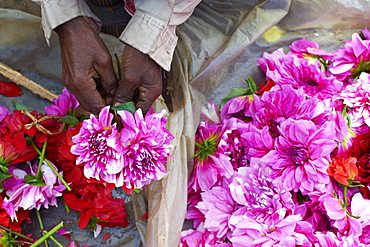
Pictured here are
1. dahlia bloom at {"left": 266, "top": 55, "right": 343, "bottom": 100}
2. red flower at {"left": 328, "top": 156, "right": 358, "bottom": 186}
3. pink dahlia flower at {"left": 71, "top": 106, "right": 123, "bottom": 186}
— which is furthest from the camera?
dahlia bloom at {"left": 266, "top": 55, "right": 343, "bottom": 100}

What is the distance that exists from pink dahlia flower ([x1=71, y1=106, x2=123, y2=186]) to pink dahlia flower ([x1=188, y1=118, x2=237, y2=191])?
0.72 feet

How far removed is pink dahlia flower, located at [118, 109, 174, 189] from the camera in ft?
2.04

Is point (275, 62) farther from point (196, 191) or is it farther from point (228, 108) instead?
point (196, 191)

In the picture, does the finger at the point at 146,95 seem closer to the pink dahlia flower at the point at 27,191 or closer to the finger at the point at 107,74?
the finger at the point at 107,74

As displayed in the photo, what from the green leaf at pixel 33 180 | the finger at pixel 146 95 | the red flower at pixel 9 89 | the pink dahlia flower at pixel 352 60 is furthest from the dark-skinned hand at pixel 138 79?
the pink dahlia flower at pixel 352 60

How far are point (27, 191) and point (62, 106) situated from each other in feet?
0.62

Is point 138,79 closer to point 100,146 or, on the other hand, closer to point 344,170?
point 100,146

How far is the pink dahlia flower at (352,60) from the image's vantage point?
2.85 feet

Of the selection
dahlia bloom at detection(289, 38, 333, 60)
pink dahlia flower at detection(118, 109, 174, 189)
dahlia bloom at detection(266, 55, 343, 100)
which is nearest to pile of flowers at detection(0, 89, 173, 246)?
pink dahlia flower at detection(118, 109, 174, 189)

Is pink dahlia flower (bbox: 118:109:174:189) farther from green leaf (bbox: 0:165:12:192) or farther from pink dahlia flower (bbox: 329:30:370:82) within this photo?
pink dahlia flower (bbox: 329:30:370:82)

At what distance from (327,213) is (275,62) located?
0.38 m

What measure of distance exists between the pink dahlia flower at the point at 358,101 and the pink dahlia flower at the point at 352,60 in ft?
0.24

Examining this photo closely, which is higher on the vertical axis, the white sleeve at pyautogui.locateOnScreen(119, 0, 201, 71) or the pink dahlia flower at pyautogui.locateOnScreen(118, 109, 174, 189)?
the white sleeve at pyautogui.locateOnScreen(119, 0, 201, 71)

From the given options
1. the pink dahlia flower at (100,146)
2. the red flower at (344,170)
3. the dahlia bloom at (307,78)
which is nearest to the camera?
the pink dahlia flower at (100,146)
